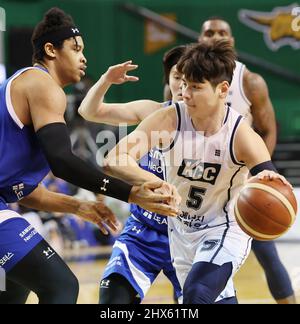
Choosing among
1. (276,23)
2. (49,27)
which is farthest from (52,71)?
(276,23)

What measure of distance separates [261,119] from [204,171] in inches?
64.6

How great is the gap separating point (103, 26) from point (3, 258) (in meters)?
9.61

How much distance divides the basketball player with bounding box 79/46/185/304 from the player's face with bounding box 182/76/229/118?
1.74 feet

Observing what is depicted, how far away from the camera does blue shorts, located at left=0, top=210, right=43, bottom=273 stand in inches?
143

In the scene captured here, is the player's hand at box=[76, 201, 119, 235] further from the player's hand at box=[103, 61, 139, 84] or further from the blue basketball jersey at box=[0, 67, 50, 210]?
the player's hand at box=[103, 61, 139, 84]

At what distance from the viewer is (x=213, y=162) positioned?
4.13m

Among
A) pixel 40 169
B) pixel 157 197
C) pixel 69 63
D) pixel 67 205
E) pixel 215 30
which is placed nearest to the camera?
pixel 157 197

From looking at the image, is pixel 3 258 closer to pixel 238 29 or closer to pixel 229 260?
pixel 229 260

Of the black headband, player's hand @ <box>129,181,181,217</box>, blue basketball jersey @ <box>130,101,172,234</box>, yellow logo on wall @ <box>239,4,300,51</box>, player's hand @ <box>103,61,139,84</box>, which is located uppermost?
the black headband

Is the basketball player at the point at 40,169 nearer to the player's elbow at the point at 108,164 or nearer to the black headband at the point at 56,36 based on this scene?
the black headband at the point at 56,36

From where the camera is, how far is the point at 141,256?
15.4ft

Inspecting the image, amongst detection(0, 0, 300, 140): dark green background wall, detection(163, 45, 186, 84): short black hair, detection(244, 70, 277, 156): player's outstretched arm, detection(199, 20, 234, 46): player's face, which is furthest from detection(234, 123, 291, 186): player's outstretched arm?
detection(0, 0, 300, 140): dark green background wall

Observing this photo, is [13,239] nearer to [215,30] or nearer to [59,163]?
[59,163]
